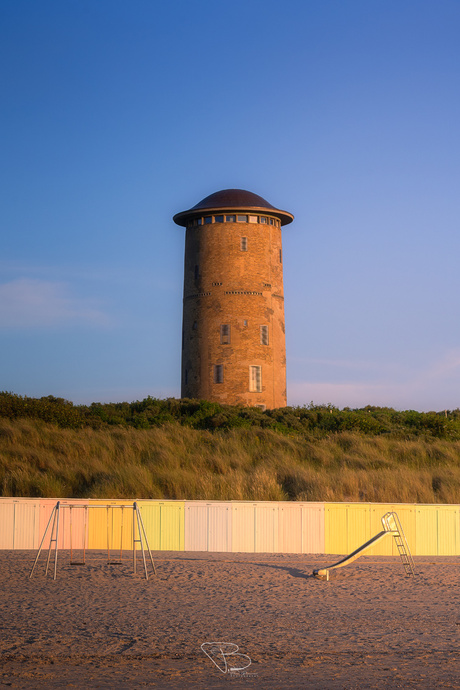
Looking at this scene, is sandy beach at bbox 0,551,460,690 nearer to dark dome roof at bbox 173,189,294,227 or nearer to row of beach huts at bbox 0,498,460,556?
row of beach huts at bbox 0,498,460,556

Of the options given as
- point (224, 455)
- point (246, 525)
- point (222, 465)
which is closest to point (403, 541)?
point (246, 525)

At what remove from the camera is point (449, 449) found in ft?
81.8

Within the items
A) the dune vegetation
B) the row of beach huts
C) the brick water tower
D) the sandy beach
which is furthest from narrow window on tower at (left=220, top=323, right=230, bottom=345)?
the sandy beach

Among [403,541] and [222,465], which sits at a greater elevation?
[222,465]

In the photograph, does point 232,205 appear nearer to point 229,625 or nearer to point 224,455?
point 224,455

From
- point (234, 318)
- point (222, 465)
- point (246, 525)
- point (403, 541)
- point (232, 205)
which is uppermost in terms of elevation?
point (232, 205)

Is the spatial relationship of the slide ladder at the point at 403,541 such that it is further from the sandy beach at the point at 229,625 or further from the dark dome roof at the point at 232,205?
the dark dome roof at the point at 232,205

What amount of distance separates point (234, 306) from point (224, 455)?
48.4ft

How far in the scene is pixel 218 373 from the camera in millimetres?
36938

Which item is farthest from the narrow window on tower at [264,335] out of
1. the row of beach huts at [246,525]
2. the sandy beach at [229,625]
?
the sandy beach at [229,625]

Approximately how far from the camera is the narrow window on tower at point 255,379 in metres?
36.8

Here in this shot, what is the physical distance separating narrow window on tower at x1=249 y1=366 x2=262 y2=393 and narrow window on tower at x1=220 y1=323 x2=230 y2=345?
165 centimetres

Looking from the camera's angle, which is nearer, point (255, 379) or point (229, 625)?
point (229, 625)

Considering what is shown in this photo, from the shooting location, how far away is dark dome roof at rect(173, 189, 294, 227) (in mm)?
37562
